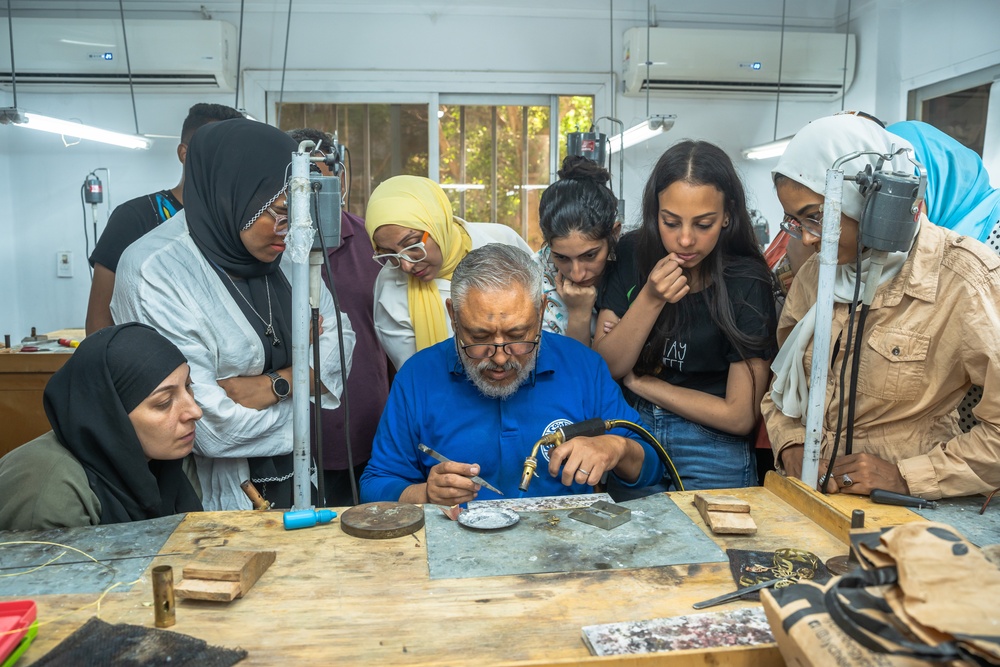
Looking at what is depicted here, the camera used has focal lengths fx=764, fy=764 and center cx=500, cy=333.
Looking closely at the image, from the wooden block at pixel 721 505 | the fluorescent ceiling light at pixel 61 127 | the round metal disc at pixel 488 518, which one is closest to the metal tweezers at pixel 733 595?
the wooden block at pixel 721 505

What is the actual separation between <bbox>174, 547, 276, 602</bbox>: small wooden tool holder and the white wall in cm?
530

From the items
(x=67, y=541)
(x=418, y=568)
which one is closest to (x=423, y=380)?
(x=418, y=568)

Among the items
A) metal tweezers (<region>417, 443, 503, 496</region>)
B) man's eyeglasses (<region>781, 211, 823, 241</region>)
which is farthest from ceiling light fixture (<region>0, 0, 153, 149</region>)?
man's eyeglasses (<region>781, 211, 823, 241</region>)

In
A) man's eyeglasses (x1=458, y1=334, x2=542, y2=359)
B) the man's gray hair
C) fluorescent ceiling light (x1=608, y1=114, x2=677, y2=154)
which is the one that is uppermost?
fluorescent ceiling light (x1=608, y1=114, x2=677, y2=154)

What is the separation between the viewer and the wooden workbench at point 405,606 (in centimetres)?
117

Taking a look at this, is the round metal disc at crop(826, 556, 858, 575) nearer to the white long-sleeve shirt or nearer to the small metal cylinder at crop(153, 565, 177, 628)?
the small metal cylinder at crop(153, 565, 177, 628)

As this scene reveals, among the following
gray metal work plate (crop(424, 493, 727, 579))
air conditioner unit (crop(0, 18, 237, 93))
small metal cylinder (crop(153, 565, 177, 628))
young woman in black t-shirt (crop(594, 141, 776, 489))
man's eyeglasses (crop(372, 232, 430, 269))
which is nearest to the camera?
small metal cylinder (crop(153, 565, 177, 628))

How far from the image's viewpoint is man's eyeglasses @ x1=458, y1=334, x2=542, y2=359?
203 centimetres

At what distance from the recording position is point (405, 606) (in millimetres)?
1315

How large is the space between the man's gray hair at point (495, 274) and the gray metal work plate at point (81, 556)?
2.96 feet

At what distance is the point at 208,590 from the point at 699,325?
1576 mm

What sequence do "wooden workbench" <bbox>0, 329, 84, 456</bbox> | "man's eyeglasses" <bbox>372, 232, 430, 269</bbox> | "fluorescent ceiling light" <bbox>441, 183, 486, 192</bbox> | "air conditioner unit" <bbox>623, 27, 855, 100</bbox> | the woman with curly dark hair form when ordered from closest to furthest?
1. the woman with curly dark hair
2. "man's eyeglasses" <bbox>372, 232, 430, 269</bbox>
3. "wooden workbench" <bbox>0, 329, 84, 456</bbox>
4. "air conditioner unit" <bbox>623, 27, 855, 100</bbox>
5. "fluorescent ceiling light" <bbox>441, 183, 486, 192</bbox>

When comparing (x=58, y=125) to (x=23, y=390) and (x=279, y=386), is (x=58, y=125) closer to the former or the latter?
(x=23, y=390)

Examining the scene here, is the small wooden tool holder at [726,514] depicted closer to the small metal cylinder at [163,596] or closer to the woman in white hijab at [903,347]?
the woman in white hijab at [903,347]
